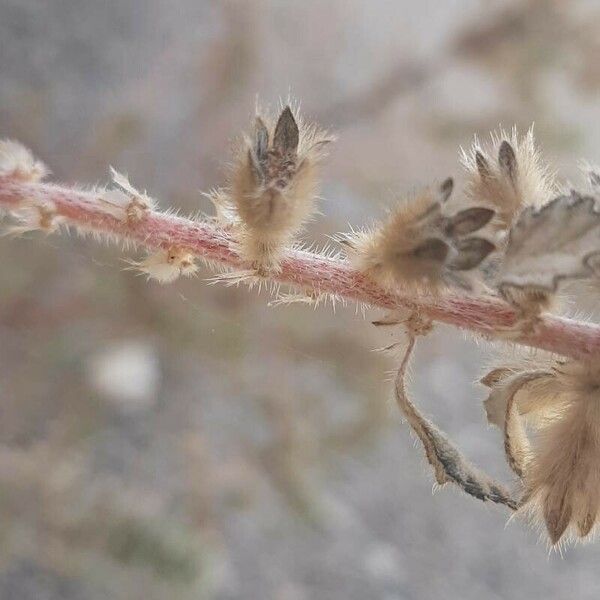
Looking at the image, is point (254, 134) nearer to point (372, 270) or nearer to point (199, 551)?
point (372, 270)

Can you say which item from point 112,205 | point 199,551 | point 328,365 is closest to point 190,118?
point 328,365

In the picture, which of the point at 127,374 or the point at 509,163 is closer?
the point at 509,163

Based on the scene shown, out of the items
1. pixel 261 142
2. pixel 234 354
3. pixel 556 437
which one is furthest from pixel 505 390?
pixel 234 354

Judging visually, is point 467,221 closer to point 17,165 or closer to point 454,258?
point 454,258

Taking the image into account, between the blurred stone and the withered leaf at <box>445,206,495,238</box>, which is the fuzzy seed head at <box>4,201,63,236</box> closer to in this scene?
the withered leaf at <box>445,206,495,238</box>

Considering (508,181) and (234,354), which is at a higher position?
(234,354)

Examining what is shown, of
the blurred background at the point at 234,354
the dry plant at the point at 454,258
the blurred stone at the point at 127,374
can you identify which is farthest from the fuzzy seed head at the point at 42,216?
the blurred stone at the point at 127,374
